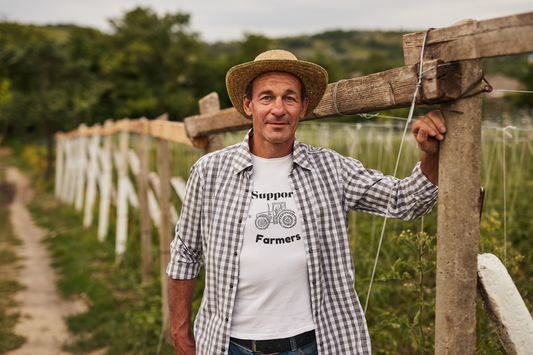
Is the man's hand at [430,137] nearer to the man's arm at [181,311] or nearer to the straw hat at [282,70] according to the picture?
the straw hat at [282,70]

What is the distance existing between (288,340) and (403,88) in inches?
41.2

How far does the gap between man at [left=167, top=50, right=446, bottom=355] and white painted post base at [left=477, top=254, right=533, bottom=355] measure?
0.31 m

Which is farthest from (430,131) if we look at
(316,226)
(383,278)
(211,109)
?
(211,109)

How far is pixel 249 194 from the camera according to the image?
1.61 m

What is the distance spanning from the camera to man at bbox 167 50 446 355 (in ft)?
5.11

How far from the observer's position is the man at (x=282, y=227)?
1558 mm

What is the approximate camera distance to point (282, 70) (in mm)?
1632

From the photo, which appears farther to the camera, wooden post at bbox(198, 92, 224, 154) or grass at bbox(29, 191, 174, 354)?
grass at bbox(29, 191, 174, 354)

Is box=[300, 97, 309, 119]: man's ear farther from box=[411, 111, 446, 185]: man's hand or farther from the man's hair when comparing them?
box=[411, 111, 446, 185]: man's hand

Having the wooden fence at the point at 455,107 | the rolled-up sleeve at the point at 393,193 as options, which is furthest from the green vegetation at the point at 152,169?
the wooden fence at the point at 455,107

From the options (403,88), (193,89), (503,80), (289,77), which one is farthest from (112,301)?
(503,80)

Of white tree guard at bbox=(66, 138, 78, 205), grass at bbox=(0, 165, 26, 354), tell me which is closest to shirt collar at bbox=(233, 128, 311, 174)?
grass at bbox=(0, 165, 26, 354)

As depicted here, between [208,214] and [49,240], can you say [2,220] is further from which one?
[208,214]

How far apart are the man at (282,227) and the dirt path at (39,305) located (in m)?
3.14
